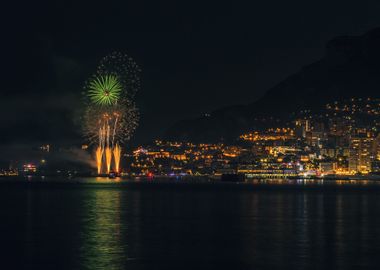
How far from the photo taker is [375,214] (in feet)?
222

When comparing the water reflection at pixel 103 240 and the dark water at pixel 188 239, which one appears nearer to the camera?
the water reflection at pixel 103 240

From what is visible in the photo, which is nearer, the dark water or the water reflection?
the water reflection

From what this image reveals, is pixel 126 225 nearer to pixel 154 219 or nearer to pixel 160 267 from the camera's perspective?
pixel 154 219

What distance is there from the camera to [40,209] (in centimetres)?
7544

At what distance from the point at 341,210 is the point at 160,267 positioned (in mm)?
42981

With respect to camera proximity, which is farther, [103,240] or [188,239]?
[188,239]

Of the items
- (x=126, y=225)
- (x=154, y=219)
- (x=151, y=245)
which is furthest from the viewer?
(x=154, y=219)

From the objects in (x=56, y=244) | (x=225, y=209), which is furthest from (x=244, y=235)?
(x=225, y=209)

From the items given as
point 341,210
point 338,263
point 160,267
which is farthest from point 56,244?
point 341,210

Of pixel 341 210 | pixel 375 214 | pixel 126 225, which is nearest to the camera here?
pixel 126 225

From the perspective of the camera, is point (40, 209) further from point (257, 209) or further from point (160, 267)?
point (160, 267)

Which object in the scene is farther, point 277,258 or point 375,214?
point 375,214

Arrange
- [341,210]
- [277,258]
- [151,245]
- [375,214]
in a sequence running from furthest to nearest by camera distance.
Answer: [341,210] → [375,214] → [151,245] → [277,258]

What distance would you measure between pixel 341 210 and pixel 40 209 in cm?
2989
